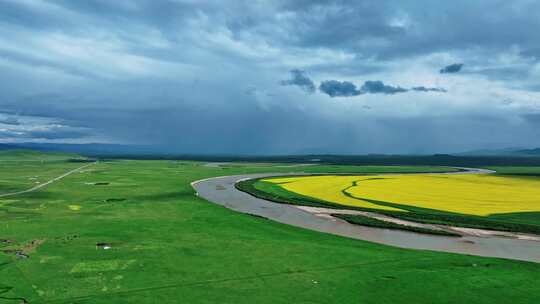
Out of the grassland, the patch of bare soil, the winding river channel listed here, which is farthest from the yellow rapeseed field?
the grassland

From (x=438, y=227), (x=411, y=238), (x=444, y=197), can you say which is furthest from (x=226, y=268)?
(x=444, y=197)

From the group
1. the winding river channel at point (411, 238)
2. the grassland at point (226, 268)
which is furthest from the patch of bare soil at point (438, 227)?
the grassland at point (226, 268)

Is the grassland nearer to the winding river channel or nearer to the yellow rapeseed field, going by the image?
the winding river channel

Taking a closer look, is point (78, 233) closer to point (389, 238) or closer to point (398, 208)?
point (389, 238)

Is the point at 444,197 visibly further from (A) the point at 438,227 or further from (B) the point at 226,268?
(B) the point at 226,268

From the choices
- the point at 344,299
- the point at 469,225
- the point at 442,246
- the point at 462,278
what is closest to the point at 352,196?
the point at 469,225

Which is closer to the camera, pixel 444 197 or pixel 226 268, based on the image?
pixel 226 268

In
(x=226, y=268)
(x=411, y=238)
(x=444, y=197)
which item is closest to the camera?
(x=226, y=268)

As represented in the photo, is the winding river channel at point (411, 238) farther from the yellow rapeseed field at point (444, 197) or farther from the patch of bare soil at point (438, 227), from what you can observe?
the yellow rapeseed field at point (444, 197)
